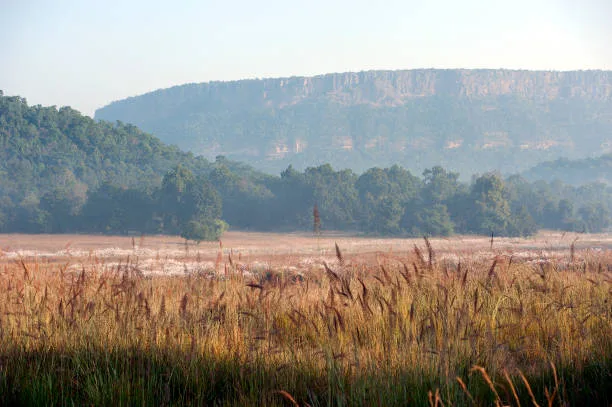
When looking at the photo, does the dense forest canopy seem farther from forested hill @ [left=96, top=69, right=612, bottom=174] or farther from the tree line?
forested hill @ [left=96, top=69, right=612, bottom=174]

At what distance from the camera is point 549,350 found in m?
4.95

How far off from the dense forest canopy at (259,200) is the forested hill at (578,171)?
13830mm

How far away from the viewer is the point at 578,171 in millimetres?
72125

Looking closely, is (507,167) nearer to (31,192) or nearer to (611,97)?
(611,97)

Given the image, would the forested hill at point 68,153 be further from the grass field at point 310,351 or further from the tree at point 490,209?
the grass field at point 310,351

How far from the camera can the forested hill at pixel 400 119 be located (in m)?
113

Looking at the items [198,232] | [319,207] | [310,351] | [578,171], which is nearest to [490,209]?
[319,207]

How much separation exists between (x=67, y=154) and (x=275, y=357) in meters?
55.5

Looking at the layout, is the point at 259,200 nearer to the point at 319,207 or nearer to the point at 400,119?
the point at 319,207

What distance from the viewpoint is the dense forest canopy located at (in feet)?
136

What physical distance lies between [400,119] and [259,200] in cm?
8412

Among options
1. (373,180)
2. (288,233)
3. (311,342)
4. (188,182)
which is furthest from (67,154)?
(311,342)

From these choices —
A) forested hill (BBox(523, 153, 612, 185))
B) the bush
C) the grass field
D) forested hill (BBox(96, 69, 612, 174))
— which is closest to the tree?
the bush

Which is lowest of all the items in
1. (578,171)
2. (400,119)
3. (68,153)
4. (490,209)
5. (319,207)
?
(490,209)
